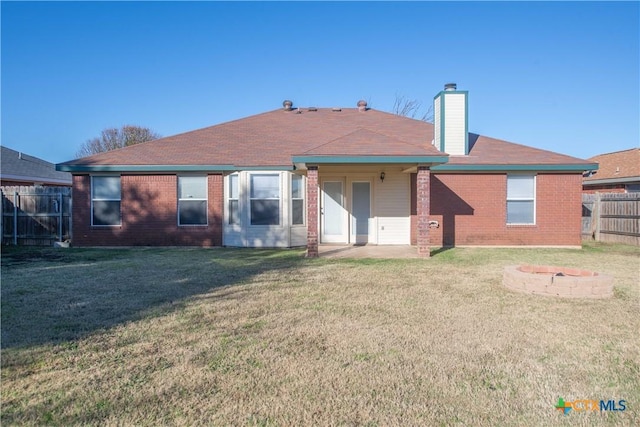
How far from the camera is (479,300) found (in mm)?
6250

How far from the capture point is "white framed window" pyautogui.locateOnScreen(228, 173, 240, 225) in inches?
516

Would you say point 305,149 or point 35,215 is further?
point 35,215

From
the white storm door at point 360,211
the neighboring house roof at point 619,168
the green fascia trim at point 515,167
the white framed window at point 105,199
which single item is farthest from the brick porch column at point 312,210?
the neighboring house roof at point 619,168

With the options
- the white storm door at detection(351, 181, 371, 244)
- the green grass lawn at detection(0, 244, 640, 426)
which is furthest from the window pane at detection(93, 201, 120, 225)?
the white storm door at detection(351, 181, 371, 244)

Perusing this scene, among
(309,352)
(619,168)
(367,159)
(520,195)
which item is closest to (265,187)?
(367,159)

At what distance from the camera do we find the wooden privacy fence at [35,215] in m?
14.1

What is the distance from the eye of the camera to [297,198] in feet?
43.1

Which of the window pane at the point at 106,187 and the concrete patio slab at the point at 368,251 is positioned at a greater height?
the window pane at the point at 106,187

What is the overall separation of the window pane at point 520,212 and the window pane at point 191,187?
977 cm

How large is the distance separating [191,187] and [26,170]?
13.6 metres

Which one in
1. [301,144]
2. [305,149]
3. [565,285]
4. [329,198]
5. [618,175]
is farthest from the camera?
[618,175]

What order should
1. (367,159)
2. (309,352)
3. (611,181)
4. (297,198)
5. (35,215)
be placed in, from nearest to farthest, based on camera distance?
(309,352) → (367,159) → (297,198) → (35,215) → (611,181)

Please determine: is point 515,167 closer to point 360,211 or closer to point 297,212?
point 360,211

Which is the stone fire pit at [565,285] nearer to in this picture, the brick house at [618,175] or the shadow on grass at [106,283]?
the shadow on grass at [106,283]
